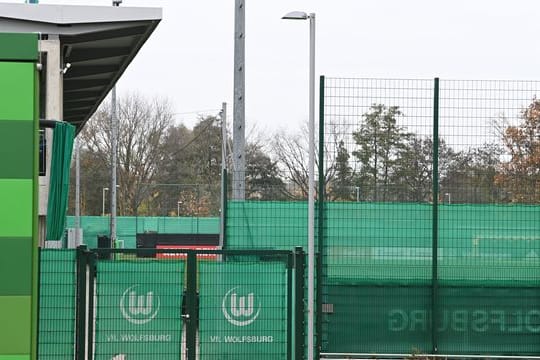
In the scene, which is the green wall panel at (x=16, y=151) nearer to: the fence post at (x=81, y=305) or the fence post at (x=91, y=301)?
the fence post at (x=81, y=305)

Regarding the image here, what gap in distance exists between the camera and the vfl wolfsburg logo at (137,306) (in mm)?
15430

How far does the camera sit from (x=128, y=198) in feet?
222

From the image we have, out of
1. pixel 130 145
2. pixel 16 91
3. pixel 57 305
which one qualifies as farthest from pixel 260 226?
pixel 130 145

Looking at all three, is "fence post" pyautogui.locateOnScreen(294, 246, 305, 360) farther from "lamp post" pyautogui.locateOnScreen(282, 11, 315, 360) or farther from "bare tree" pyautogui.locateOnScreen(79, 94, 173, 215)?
"bare tree" pyautogui.locateOnScreen(79, 94, 173, 215)

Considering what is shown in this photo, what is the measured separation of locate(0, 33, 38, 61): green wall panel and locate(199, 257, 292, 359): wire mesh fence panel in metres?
3.96

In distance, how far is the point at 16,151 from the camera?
13398 millimetres

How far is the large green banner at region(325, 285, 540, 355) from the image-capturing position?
688 inches

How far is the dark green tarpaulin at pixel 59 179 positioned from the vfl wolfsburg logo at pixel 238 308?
8.05 ft

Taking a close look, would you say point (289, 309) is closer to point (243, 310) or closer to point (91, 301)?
point (243, 310)

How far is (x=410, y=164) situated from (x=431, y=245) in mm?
1275

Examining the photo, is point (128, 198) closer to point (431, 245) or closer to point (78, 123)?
point (78, 123)

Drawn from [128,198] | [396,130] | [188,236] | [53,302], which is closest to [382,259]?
[396,130]

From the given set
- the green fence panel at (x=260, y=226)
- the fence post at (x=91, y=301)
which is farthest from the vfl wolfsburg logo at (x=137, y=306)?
the green fence panel at (x=260, y=226)

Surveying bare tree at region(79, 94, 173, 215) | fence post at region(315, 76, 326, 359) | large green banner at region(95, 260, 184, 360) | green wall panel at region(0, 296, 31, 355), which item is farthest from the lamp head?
bare tree at region(79, 94, 173, 215)
